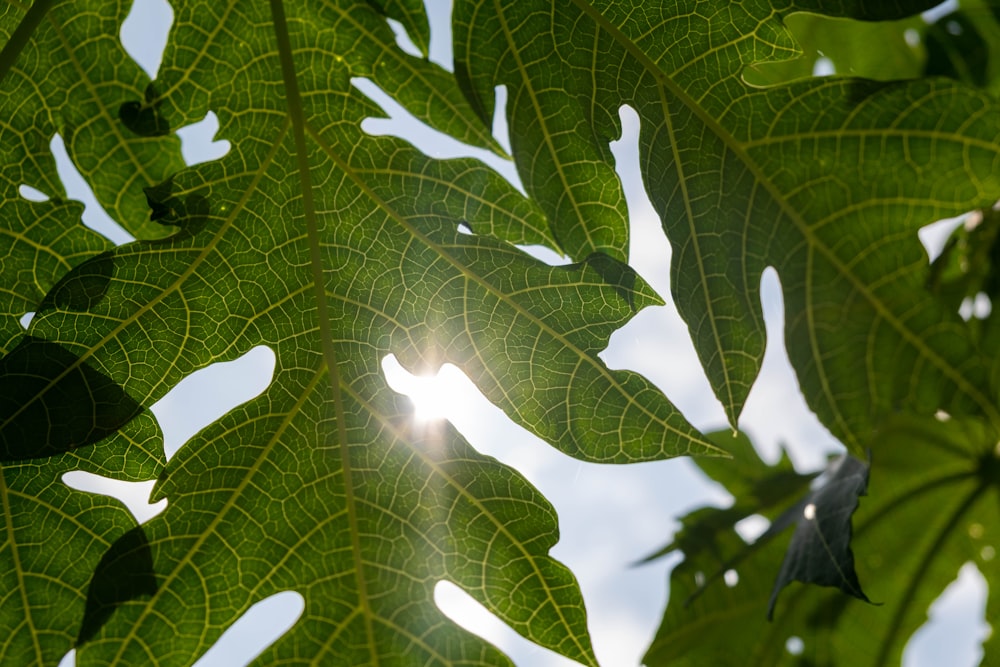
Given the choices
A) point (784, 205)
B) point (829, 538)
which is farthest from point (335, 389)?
point (829, 538)

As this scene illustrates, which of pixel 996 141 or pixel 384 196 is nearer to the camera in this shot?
pixel 996 141

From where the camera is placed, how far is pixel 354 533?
50.3 inches

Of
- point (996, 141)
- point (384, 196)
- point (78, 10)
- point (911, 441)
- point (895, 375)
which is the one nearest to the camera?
point (996, 141)

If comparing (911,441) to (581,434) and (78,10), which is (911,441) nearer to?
(581,434)

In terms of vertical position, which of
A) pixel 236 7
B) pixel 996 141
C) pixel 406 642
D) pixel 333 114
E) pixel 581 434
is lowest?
pixel 406 642

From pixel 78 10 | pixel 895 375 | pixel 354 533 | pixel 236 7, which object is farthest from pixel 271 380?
pixel 895 375

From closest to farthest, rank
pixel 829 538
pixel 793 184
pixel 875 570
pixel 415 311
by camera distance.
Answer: pixel 793 184
pixel 415 311
pixel 829 538
pixel 875 570

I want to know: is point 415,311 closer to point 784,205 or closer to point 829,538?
point 784,205

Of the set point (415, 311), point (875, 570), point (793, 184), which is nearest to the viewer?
point (793, 184)

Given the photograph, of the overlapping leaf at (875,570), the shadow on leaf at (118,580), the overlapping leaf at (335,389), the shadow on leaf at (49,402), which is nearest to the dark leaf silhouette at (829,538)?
the overlapping leaf at (335,389)

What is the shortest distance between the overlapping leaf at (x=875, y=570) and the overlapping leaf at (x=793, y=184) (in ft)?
3.59

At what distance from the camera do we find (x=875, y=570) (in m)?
2.26

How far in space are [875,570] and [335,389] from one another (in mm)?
1696

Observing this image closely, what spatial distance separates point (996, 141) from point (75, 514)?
142 centimetres
